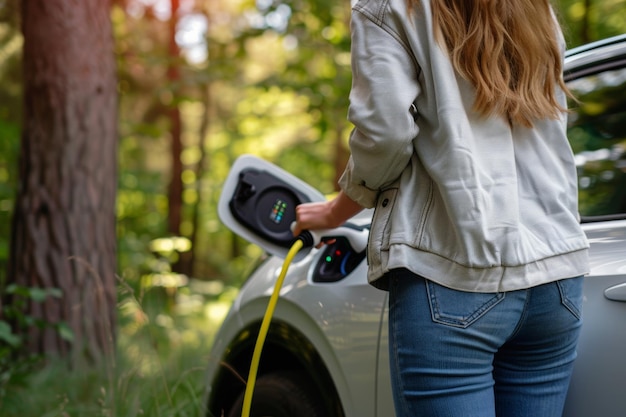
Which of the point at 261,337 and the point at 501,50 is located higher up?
the point at 501,50

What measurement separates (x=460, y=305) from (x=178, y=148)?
15.8m


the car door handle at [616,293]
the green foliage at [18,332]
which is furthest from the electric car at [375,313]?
the green foliage at [18,332]

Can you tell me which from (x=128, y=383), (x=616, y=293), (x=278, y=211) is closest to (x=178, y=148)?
(x=128, y=383)

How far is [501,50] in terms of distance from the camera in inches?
64.4

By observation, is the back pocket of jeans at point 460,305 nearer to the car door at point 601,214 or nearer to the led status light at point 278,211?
the car door at point 601,214

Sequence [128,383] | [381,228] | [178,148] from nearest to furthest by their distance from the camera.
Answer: [381,228]
[128,383]
[178,148]

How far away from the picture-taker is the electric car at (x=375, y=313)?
72.4 inches

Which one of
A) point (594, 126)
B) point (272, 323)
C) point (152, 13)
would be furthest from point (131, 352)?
point (152, 13)

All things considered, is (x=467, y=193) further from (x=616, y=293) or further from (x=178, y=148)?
(x=178, y=148)

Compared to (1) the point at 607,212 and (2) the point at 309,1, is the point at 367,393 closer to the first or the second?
(1) the point at 607,212

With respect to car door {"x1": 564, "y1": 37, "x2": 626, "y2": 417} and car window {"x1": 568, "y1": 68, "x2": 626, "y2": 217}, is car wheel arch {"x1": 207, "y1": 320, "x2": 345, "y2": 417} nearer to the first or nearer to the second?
car door {"x1": 564, "y1": 37, "x2": 626, "y2": 417}

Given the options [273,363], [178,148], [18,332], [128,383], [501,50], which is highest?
[501,50]

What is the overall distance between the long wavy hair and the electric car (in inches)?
18.8

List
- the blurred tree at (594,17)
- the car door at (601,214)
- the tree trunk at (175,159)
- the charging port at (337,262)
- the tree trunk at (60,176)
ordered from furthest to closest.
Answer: the tree trunk at (175,159) → the blurred tree at (594,17) → the tree trunk at (60,176) → the charging port at (337,262) → the car door at (601,214)
